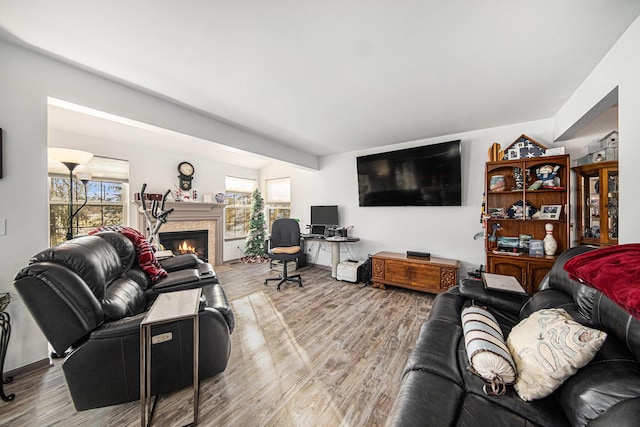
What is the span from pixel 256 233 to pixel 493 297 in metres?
4.94

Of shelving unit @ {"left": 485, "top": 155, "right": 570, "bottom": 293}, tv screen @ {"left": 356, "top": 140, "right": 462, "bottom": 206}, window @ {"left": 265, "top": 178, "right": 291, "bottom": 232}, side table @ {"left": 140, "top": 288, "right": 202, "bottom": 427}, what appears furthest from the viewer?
window @ {"left": 265, "top": 178, "right": 291, "bottom": 232}

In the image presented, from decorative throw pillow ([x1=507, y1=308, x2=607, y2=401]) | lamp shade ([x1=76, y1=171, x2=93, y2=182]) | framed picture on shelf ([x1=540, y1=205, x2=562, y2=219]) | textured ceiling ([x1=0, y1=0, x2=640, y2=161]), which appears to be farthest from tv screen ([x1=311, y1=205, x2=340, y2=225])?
decorative throw pillow ([x1=507, y1=308, x2=607, y2=401])

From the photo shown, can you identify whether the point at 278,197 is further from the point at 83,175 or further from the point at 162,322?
the point at 162,322

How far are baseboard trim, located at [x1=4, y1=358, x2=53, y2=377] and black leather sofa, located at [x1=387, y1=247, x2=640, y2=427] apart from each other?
9.00 ft

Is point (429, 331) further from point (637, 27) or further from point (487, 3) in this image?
point (637, 27)

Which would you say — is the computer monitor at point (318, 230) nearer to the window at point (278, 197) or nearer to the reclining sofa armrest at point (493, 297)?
the window at point (278, 197)

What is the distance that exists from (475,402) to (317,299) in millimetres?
2524

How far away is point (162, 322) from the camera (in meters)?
1.21

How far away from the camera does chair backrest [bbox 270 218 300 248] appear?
4.25 m

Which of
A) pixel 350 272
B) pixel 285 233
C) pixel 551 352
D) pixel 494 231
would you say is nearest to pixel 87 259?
pixel 551 352

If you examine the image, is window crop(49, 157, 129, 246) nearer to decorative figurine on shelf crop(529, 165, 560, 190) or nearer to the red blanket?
the red blanket

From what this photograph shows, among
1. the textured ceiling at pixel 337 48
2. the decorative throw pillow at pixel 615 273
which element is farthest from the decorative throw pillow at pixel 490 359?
the textured ceiling at pixel 337 48

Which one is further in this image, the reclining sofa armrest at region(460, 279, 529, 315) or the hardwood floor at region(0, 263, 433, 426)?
the reclining sofa armrest at region(460, 279, 529, 315)

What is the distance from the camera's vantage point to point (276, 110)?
9.26ft
